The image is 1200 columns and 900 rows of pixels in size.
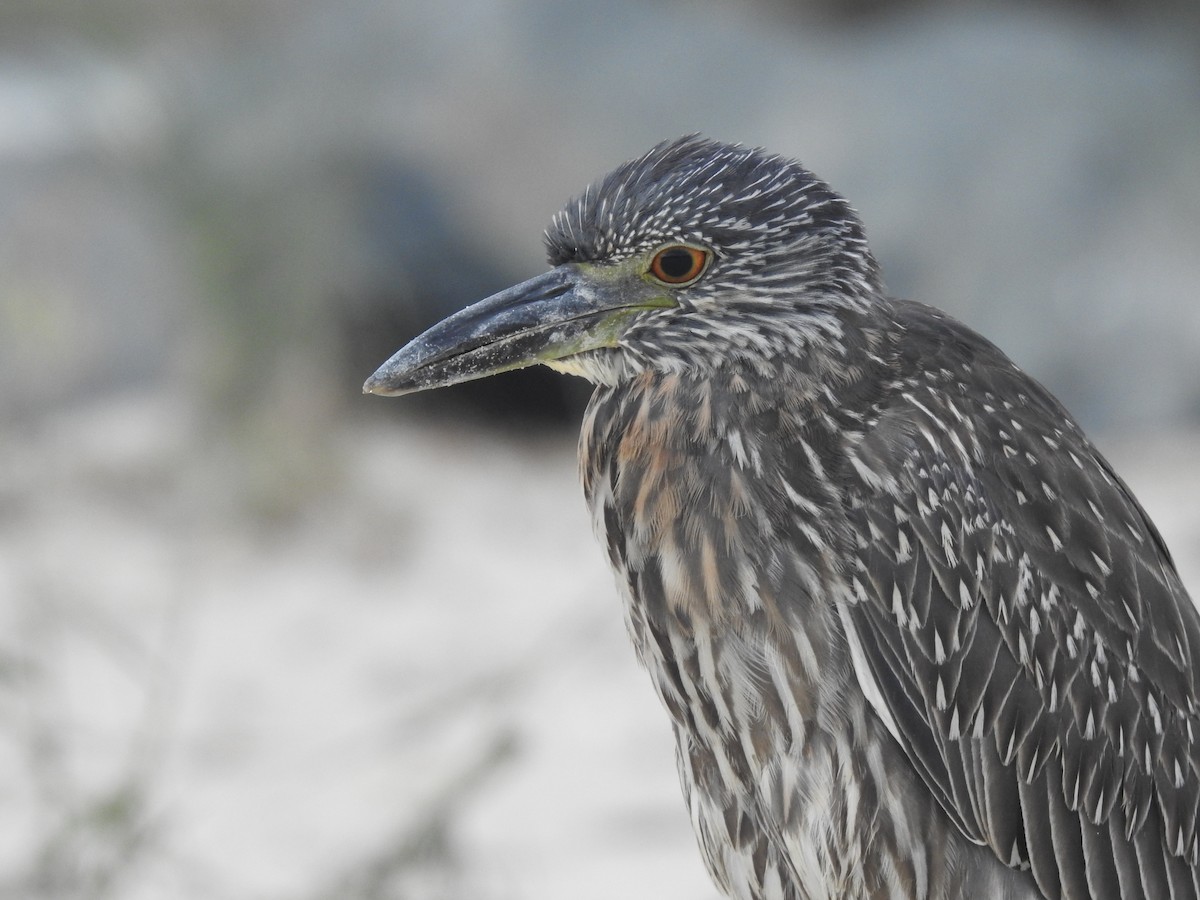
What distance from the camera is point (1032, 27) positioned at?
7691mm

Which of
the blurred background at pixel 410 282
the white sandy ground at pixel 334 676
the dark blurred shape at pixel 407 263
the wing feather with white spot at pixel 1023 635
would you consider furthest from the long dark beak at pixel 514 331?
the dark blurred shape at pixel 407 263

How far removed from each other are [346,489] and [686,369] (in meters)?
4.58

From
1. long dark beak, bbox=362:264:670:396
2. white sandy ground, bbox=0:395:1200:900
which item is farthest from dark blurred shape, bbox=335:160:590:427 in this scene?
long dark beak, bbox=362:264:670:396

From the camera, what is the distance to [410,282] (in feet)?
23.7

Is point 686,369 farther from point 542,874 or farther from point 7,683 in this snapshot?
point 542,874

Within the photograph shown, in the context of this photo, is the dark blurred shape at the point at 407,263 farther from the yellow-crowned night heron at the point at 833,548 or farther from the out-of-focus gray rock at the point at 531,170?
the yellow-crowned night heron at the point at 833,548

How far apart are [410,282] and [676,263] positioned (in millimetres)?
5008

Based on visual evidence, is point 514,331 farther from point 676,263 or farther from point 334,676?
point 334,676

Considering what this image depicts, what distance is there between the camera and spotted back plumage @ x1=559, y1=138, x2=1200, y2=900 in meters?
2.27

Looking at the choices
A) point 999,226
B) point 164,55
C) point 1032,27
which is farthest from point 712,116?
point 164,55

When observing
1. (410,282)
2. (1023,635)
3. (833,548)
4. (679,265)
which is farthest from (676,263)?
(410,282)

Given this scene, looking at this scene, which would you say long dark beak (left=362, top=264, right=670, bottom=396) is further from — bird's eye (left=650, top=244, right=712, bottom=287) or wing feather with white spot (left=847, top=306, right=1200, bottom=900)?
wing feather with white spot (left=847, top=306, right=1200, bottom=900)

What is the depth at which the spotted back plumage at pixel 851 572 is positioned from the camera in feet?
7.44

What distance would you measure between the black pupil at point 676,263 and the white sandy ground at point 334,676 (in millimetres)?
1238
